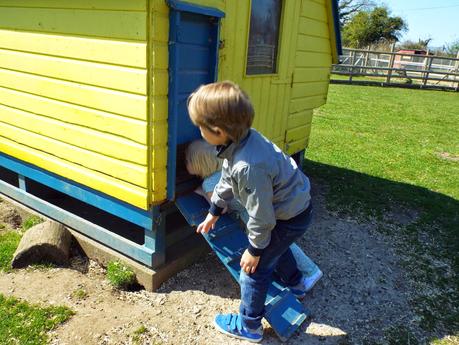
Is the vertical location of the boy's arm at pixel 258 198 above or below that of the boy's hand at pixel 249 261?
above

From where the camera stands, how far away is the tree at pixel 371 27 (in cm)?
4584

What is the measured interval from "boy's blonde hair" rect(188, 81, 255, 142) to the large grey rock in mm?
2095

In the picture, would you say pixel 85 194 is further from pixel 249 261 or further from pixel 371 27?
pixel 371 27

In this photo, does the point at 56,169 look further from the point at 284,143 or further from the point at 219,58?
the point at 284,143

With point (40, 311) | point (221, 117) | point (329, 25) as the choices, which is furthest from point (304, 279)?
point (329, 25)

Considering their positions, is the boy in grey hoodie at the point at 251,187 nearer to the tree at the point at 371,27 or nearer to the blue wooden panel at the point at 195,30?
the blue wooden panel at the point at 195,30

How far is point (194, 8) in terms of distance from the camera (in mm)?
2936

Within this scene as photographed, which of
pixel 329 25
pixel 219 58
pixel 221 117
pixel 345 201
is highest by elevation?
pixel 329 25

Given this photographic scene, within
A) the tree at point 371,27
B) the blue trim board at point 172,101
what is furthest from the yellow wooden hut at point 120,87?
the tree at point 371,27

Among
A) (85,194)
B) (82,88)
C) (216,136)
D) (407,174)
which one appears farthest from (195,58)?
(407,174)

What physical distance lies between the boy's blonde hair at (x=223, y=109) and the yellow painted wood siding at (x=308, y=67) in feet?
9.33

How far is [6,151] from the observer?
14.2 feet

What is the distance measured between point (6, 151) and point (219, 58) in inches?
97.0

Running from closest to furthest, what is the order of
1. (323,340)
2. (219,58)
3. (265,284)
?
(265,284), (323,340), (219,58)
